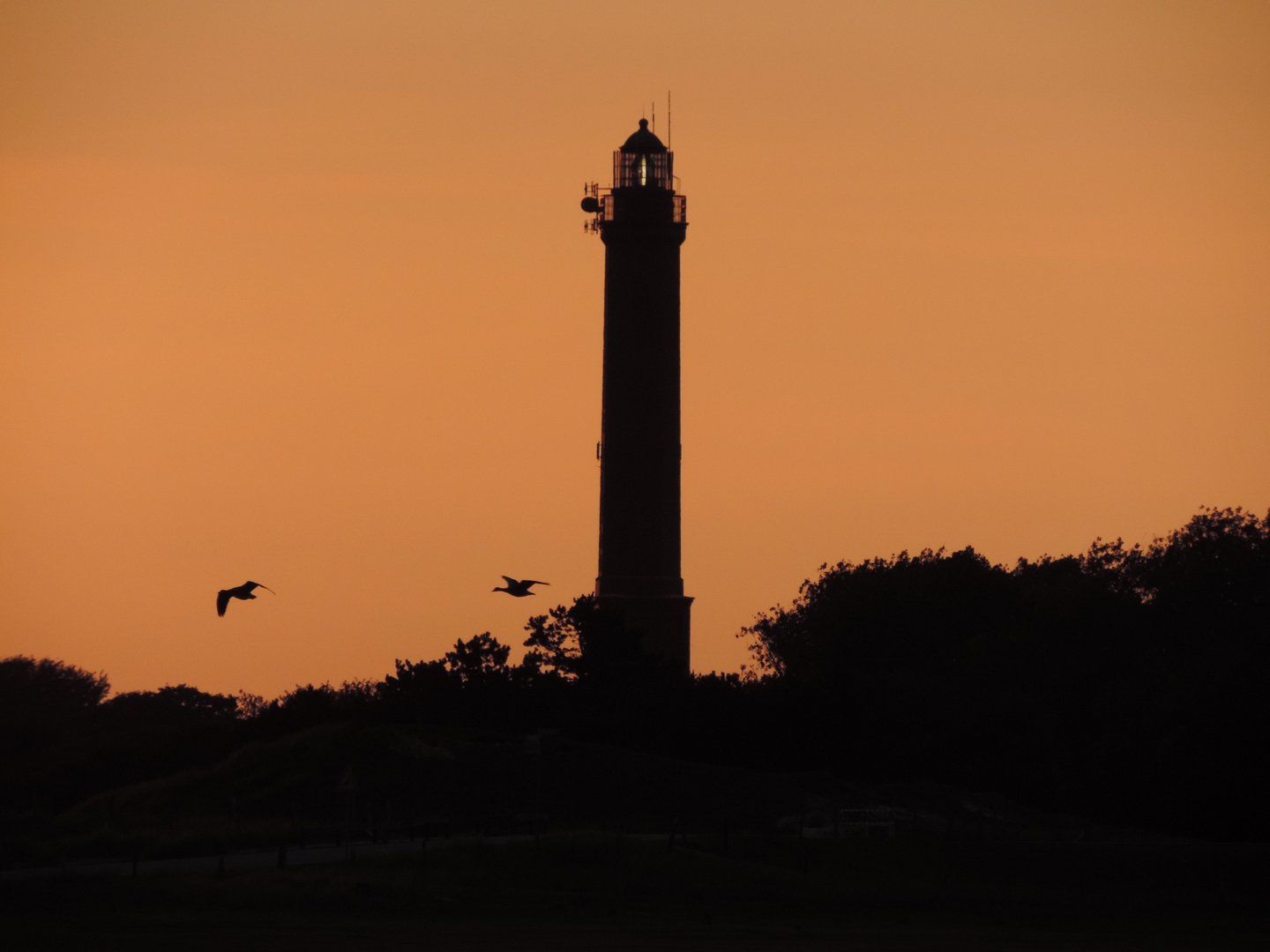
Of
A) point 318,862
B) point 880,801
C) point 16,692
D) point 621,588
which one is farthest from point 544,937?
point 16,692

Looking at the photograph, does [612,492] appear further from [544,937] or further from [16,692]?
[16,692]

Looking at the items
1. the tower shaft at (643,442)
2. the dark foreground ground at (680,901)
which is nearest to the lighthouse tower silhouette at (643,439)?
the tower shaft at (643,442)

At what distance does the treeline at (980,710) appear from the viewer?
247ft

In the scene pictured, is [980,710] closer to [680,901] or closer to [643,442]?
[643,442]

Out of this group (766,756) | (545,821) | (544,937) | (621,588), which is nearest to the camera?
(544,937)

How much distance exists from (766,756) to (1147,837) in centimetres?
1331

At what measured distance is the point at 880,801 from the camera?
69.7 metres

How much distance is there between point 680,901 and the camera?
4784 centimetres

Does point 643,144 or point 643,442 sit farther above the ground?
point 643,144

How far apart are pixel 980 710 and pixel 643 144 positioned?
24.8 m

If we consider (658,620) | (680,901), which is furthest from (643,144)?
(680,901)

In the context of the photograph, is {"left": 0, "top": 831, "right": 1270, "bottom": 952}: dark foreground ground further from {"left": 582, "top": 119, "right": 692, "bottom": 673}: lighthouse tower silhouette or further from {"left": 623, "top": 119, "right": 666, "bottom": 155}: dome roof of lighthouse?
{"left": 623, "top": 119, "right": 666, "bottom": 155}: dome roof of lighthouse

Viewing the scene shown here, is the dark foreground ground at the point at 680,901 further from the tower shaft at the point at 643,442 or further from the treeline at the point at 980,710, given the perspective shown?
the tower shaft at the point at 643,442

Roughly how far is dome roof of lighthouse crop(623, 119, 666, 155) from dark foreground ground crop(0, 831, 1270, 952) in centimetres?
3619
